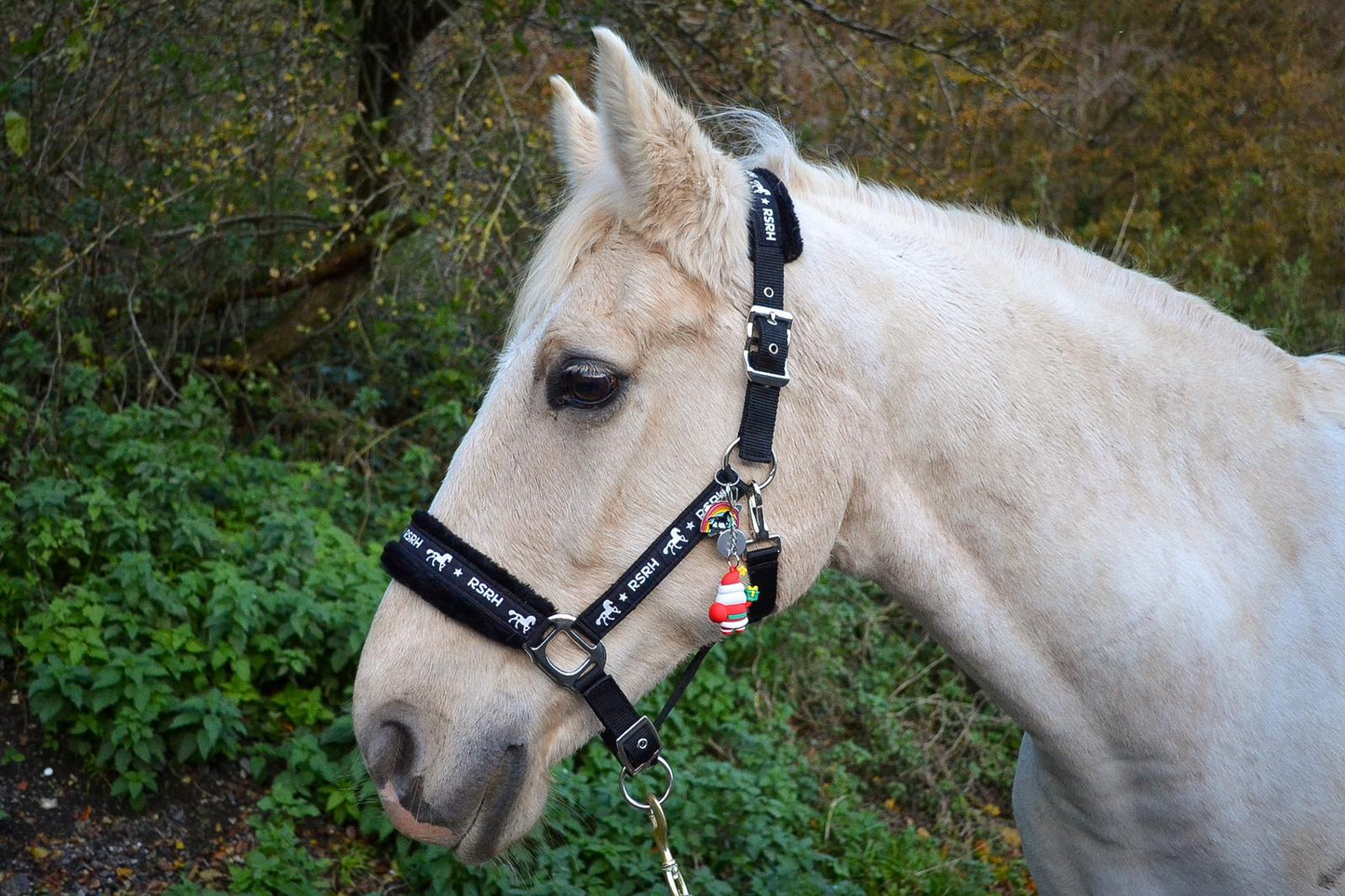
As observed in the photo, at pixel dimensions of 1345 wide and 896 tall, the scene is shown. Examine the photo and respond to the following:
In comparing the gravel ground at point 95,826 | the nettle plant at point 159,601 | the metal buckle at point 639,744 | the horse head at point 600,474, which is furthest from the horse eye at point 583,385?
the gravel ground at point 95,826

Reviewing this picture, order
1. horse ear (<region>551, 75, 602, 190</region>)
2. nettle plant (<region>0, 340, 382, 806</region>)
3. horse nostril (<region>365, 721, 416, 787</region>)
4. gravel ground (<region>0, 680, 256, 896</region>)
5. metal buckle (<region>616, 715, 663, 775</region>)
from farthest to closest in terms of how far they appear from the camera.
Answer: nettle plant (<region>0, 340, 382, 806</region>) < gravel ground (<region>0, 680, 256, 896</region>) < horse ear (<region>551, 75, 602, 190</region>) < metal buckle (<region>616, 715, 663, 775</region>) < horse nostril (<region>365, 721, 416, 787</region>)

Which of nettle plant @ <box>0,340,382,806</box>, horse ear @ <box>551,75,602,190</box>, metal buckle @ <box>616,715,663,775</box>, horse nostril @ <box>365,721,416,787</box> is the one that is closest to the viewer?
horse nostril @ <box>365,721,416,787</box>

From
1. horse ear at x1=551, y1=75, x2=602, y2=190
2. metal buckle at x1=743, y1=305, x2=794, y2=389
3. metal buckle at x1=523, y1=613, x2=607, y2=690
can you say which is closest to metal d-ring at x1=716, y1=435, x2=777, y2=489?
metal buckle at x1=743, y1=305, x2=794, y2=389

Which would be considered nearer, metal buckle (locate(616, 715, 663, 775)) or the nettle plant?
metal buckle (locate(616, 715, 663, 775))

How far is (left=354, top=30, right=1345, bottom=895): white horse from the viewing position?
5.99 ft

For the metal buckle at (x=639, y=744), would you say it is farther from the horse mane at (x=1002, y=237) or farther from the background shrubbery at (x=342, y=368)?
the background shrubbery at (x=342, y=368)

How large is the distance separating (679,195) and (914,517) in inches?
27.7

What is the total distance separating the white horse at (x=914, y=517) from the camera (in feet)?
5.99

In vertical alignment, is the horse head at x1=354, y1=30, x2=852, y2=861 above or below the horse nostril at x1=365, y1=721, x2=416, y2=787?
above

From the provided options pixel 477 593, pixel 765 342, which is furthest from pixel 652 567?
pixel 765 342

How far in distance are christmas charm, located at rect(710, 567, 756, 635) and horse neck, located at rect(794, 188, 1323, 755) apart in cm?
24

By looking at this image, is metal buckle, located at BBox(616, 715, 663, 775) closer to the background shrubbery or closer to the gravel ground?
the background shrubbery

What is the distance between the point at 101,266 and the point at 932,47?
4.19m

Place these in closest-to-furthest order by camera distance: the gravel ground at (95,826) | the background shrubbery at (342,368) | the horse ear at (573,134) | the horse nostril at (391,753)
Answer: the horse nostril at (391,753), the horse ear at (573,134), the gravel ground at (95,826), the background shrubbery at (342,368)
